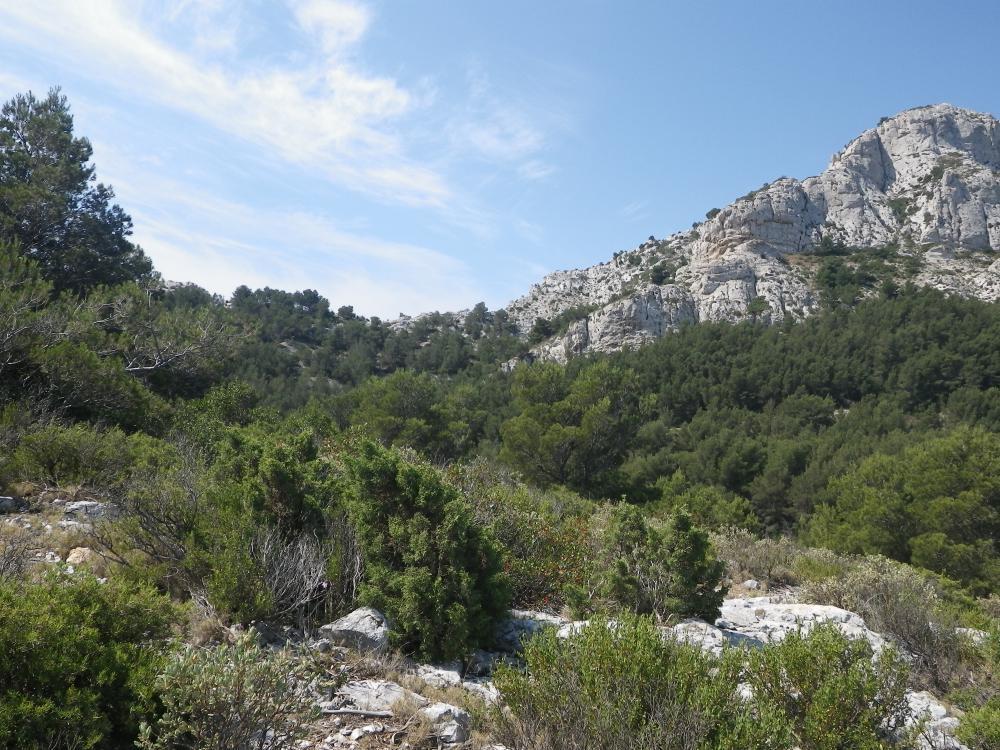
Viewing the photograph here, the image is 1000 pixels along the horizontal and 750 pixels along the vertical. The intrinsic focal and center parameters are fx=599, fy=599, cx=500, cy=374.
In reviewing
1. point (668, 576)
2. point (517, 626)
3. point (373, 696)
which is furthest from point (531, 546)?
point (373, 696)

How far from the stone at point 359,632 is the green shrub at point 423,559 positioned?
184 millimetres

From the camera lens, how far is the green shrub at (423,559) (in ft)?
14.2

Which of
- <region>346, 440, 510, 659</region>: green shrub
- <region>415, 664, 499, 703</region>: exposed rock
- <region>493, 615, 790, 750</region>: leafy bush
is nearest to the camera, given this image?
<region>493, 615, 790, 750</region>: leafy bush

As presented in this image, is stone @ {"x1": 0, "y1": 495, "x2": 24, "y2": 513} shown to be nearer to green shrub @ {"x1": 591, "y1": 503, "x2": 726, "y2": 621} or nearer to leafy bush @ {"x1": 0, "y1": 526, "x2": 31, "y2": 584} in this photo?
leafy bush @ {"x1": 0, "y1": 526, "x2": 31, "y2": 584}

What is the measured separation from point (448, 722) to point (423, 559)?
1476 millimetres

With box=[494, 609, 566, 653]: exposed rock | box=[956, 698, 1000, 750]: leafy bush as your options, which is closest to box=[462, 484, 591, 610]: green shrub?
box=[494, 609, 566, 653]: exposed rock

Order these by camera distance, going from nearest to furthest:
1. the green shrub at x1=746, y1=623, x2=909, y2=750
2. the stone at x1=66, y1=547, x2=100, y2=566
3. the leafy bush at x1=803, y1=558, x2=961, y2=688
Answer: the green shrub at x1=746, y1=623, x2=909, y2=750
the stone at x1=66, y1=547, x2=100, y2=566
the leafy bush at x1=803, y1=558, x2=961, y2=688

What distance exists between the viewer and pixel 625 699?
8.89 feet

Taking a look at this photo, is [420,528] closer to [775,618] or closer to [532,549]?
[532,549]

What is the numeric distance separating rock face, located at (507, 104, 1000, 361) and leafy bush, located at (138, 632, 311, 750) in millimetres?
46441

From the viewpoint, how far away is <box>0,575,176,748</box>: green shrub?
234cm

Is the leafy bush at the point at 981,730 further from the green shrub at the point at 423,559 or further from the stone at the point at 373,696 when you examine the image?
the stone at the point at 373,696

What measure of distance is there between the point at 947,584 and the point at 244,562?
951 centimetres

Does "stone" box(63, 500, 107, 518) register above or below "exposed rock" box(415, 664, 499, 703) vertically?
above
